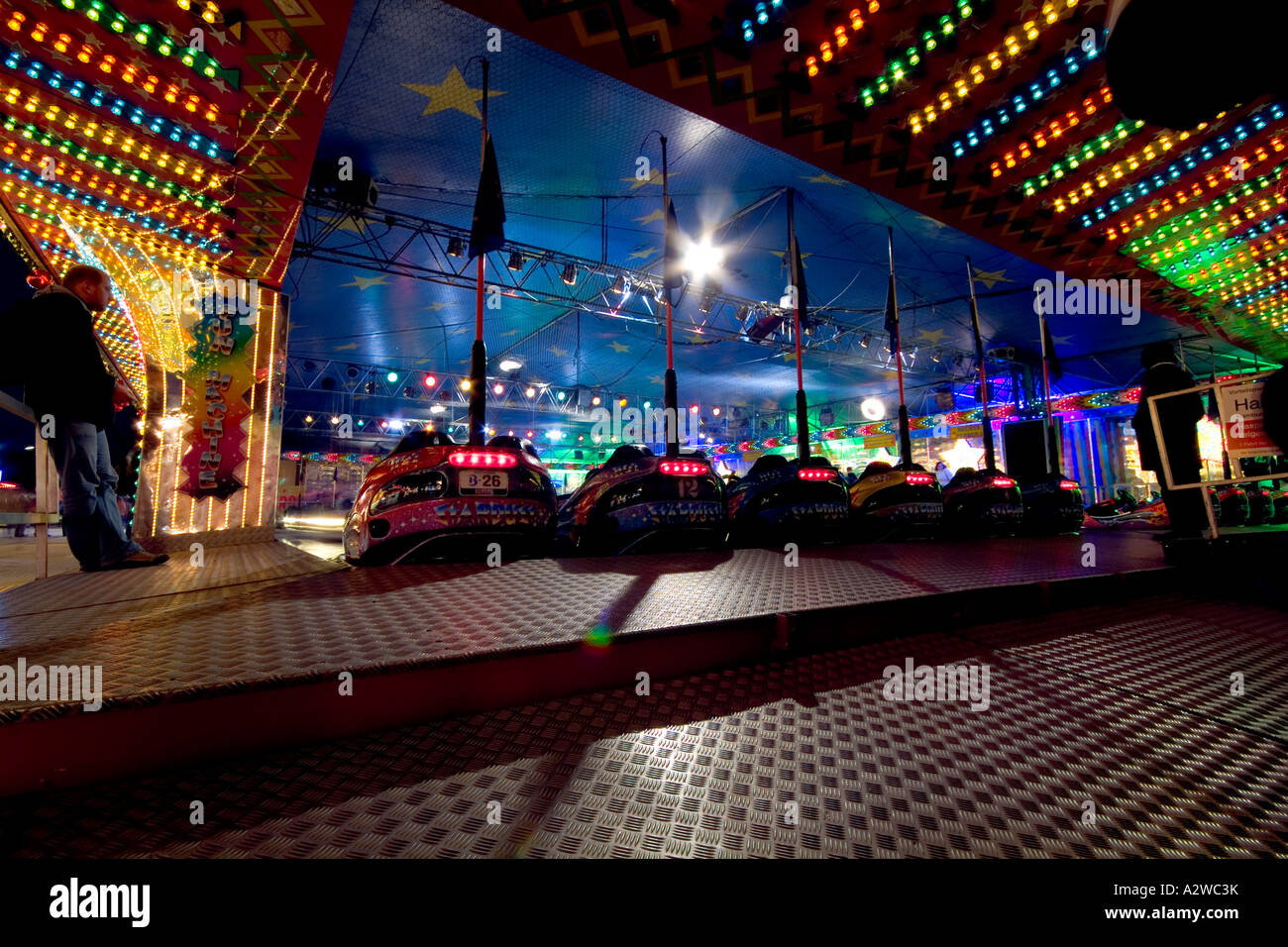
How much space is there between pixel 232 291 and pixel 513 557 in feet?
15.0

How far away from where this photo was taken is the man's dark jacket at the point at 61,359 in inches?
99.0

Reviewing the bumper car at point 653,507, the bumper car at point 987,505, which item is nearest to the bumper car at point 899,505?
the bumper car at point 987,505

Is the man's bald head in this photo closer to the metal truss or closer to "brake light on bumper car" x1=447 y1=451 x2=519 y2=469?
"brake light on bumper car" x1=447 y1=451 x2=519 y2=469

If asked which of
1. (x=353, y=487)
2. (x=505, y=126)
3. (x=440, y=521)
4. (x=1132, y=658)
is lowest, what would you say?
(x=1132, y=658)

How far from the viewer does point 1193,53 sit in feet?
5.10

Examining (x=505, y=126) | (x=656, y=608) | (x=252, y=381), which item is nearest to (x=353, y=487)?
(x=252, y=381)

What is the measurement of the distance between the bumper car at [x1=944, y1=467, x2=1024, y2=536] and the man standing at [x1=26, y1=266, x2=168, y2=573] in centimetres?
720

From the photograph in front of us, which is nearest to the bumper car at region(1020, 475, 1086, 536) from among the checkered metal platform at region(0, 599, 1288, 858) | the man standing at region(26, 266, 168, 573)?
the checkered metal platform at region(0, 599, 1288, 858)

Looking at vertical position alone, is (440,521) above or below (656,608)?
above

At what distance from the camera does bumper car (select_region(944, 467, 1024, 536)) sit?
5387 millimetres

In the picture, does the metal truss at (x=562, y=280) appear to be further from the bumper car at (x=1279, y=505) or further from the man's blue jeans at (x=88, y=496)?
the bumper car at (x=1279, y=505)

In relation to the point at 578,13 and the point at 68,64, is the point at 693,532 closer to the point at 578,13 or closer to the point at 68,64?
the point at 578,13

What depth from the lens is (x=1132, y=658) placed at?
173 centimetres
